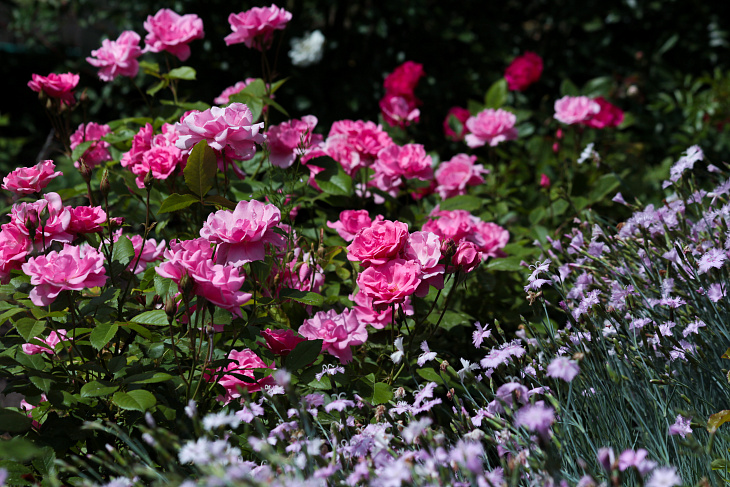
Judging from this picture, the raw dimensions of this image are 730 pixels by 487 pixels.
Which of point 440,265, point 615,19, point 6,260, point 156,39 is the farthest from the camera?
point 615,19

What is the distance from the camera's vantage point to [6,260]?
1.25 m

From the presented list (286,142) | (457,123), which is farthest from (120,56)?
(457,123)

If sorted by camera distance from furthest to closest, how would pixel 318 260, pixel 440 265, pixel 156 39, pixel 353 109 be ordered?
pixel 353 109, pixel 156 39, pixel 318 260, pixel 440 265

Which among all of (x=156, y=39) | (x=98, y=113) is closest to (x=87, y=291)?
(x=156, y=39)

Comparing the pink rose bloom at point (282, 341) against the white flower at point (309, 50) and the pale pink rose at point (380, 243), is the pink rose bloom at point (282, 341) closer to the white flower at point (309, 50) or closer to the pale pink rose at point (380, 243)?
the pale pink rose at point (380, 243)

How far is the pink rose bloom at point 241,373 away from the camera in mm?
1320

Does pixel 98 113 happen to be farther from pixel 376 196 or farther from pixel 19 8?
pixel 376 196

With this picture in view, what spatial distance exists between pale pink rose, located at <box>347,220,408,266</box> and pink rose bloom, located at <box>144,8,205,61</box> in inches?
37.8

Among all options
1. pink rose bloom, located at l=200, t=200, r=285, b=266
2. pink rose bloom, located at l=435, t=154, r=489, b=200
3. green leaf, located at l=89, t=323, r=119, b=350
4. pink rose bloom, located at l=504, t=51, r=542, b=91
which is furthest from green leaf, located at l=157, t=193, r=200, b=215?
pink rose bloom, located at l=504, t=51, r=542, b=91

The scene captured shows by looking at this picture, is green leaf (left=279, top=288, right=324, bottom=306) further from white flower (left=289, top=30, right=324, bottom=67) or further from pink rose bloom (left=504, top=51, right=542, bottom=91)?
white flower (left=289, top=30, right=324, bottom=67)

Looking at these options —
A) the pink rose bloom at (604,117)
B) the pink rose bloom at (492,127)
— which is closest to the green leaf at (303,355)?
the pink rose bloom at (492,127)

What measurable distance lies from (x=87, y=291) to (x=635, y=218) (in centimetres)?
140

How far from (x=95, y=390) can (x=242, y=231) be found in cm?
38

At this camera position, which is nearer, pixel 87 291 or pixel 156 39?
pixel 87 291
